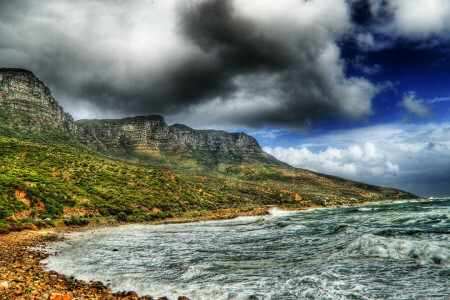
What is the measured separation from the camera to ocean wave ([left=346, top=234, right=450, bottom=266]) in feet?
37.2

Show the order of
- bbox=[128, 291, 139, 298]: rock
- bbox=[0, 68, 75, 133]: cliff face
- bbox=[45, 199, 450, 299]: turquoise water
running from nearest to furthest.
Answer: bbox=[128, 291, 139, 298]: rock, bbox=[45, 199, 450, 299]: turquoise water, bbox=[0, 68, 75, 133]: cliff face

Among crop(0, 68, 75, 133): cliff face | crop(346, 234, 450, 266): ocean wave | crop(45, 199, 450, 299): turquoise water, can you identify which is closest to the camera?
crop(45, 199, 450, 299): turquoise water

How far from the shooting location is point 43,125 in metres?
125

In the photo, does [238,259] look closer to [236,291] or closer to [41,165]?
[236,291]

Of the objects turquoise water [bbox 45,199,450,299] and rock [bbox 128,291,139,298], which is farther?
turquoise water [bbox 45,199,450,299]

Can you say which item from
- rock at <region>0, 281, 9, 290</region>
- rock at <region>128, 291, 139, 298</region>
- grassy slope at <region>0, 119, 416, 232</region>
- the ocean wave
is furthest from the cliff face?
the ocean wave

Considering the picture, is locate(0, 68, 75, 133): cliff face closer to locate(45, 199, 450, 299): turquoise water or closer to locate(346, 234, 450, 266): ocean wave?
locate(45, 199, 450, 299): turquoise water

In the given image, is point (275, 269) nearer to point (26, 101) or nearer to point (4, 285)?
point (4, 285)

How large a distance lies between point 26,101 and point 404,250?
18607 cm

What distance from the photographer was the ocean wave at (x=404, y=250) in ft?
37.2

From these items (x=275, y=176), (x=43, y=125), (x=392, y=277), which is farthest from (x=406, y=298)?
(x=275, y=176)

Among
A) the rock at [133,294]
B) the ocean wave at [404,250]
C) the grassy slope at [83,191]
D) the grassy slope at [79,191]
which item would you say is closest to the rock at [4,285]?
the rock at [133,294]

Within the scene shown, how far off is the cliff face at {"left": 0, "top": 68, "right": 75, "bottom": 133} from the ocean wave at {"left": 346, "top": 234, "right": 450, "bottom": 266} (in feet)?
474

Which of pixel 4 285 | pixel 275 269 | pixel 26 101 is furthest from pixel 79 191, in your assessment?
pixel 26 101
